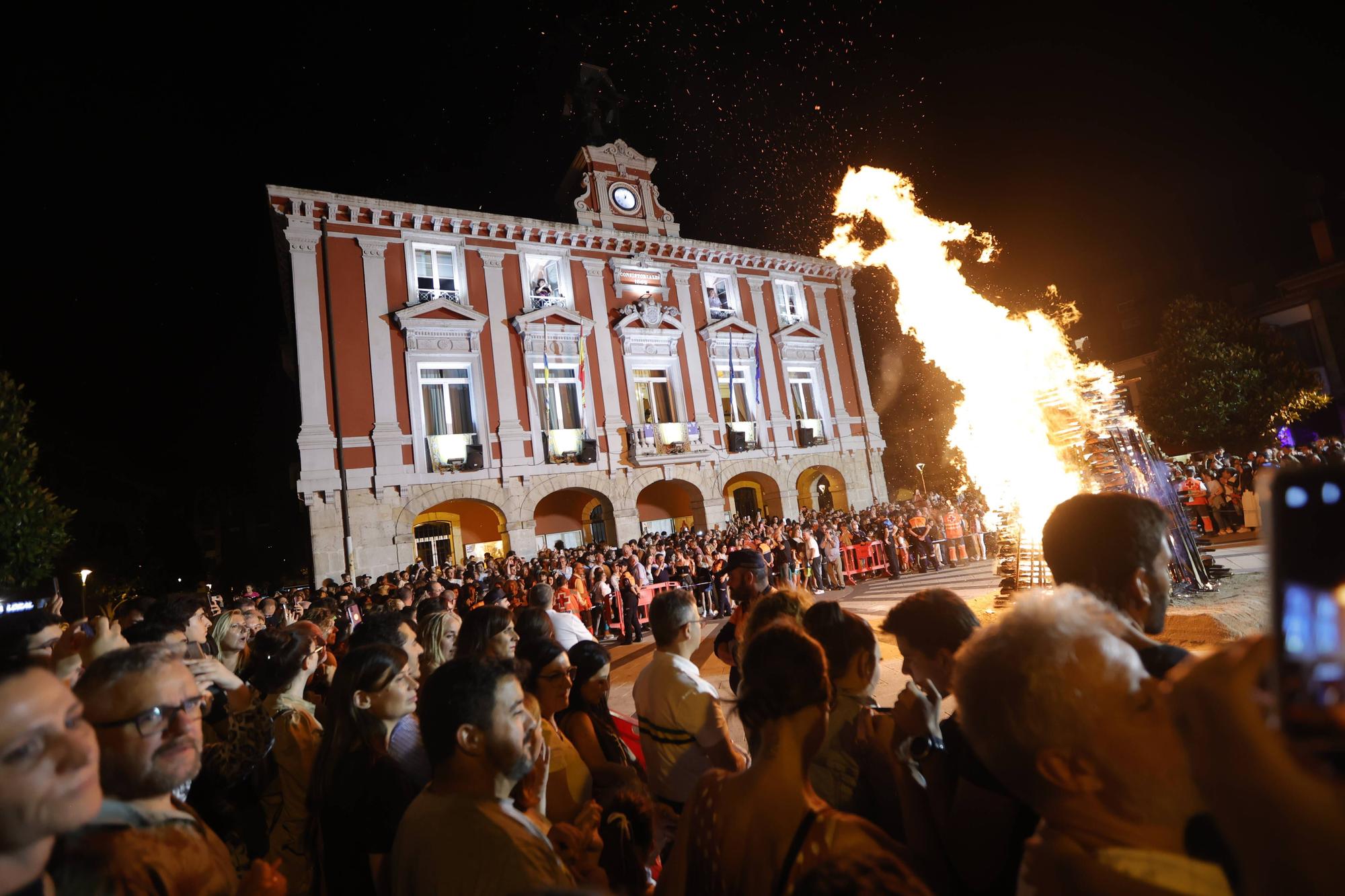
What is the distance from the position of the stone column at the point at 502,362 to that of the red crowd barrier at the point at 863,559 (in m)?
8.94

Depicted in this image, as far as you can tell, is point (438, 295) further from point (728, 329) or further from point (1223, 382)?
point (1223, 382)

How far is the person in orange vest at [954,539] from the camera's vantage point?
16.8 meters

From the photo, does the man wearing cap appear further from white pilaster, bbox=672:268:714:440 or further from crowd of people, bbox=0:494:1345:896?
white pilaster, bbox=672:268:714:440

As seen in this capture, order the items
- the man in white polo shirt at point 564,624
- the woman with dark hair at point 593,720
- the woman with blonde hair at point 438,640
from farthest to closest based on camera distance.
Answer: the man in white polo shirt at point 564,624 < the woman with blonde hair at point 438,640 < the woman with dark hair at point 593,720

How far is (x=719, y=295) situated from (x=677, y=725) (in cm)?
2217

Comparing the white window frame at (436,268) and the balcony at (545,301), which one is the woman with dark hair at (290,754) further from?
the balcony at (545,301)

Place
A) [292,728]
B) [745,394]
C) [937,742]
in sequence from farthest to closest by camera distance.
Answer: [745,394]
[292,728]
[937,742]

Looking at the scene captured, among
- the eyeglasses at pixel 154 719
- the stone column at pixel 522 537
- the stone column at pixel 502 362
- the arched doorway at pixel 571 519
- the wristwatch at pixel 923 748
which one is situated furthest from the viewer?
the arched doorway at pixel 571 519

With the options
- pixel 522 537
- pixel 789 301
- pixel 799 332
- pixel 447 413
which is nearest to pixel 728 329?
pixel 799 332

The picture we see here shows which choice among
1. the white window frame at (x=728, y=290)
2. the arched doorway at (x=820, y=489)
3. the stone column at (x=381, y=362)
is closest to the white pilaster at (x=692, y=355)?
the white window frame at (x=728, y=290)

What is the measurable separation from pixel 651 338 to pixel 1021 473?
15.3 m

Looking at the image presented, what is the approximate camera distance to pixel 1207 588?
25.8 feet

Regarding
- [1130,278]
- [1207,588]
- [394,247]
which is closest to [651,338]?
[394,247]

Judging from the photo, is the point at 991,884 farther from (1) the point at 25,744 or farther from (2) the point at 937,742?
(1) the point at 25,744
